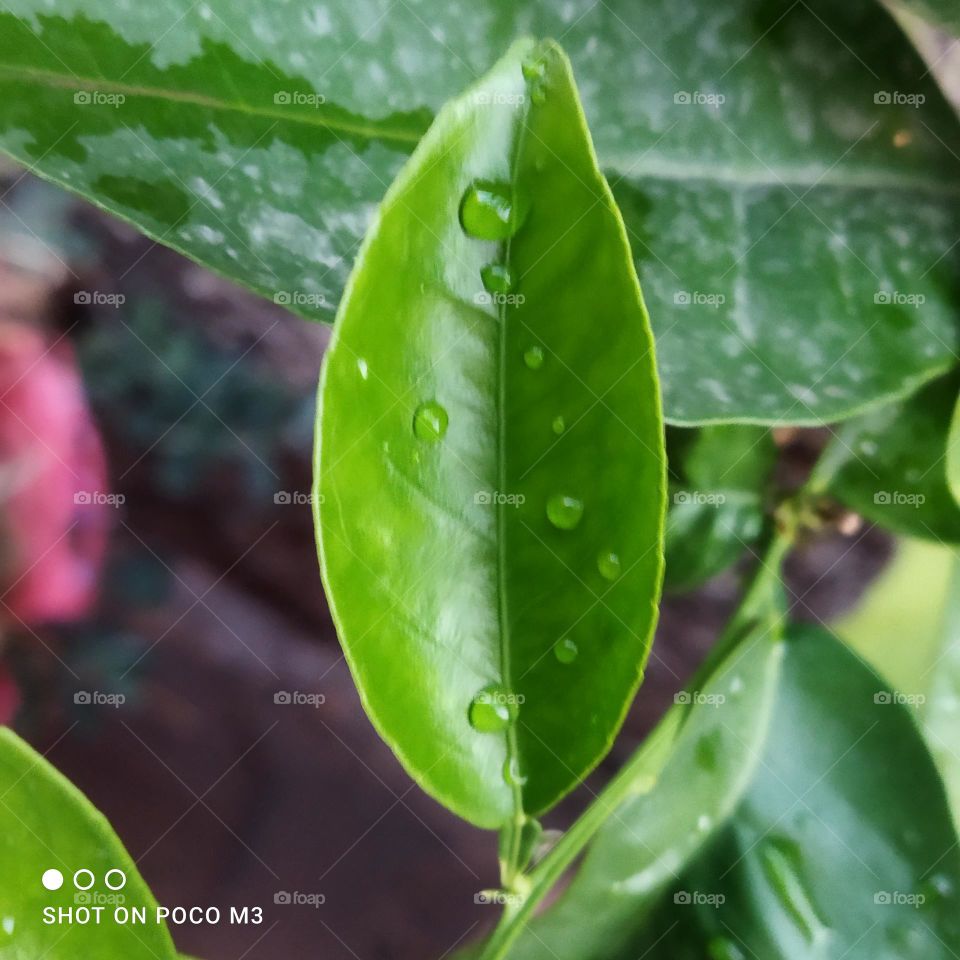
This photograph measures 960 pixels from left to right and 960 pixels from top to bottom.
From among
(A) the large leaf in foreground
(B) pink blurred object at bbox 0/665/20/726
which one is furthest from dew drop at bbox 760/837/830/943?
(B) pink blurred object at bbox 0/665/20/726

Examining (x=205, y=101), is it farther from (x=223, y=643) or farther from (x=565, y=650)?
(x=223, y=643)

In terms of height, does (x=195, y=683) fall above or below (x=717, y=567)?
below

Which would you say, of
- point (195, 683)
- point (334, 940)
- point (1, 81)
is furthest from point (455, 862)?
point (1, 81)

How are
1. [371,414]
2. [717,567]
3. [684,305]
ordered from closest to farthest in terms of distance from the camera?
[371,414] → [684,305] → [717,567]

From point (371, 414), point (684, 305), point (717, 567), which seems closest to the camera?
point (371, 414)

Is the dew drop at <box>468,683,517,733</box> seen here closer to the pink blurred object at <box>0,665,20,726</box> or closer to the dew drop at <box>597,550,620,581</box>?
the dew drop at <box>597,550,620,581</box>

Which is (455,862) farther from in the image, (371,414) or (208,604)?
(371,414)
